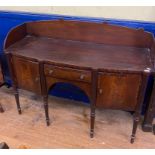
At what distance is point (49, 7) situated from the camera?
77.4 inches

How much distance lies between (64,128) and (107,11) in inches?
43.6

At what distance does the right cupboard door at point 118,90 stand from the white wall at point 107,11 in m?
0.61

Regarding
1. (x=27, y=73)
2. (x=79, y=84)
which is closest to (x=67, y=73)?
(x=79, y=84)

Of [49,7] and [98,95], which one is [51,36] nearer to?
[49,7]

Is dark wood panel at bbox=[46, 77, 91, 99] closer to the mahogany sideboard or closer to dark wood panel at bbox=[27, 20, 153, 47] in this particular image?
the mahogany sideboard

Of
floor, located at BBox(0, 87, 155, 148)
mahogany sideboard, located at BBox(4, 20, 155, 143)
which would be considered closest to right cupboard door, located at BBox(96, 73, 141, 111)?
mahogany sideboard, located at BBox(4, 20, 155, 143)

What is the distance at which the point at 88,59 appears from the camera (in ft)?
5.16

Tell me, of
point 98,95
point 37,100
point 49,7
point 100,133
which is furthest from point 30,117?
point 49,7

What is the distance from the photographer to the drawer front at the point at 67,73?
152 cm

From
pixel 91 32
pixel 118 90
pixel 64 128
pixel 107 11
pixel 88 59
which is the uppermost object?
pixel 107 11

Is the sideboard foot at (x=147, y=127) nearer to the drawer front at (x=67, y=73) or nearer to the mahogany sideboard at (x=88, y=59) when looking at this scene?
the mahogany sideboard at (x=88, y=59)

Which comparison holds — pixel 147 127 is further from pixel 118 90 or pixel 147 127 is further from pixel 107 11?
pixel 107 11

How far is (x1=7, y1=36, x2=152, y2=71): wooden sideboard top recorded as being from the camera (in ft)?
4.90
